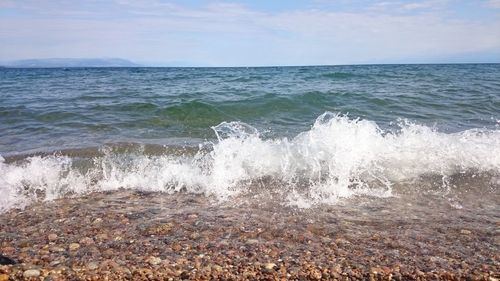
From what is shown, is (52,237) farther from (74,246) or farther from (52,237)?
(74,246)

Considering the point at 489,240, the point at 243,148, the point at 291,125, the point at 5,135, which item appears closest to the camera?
the point at 489,240

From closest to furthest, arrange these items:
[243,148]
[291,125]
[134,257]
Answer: [134,257], [243,148], [291,125]

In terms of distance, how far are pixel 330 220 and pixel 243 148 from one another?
229cm

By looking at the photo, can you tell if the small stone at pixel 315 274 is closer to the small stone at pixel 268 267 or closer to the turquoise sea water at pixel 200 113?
the small stone at pixel 268 267

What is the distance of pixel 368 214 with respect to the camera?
429cm

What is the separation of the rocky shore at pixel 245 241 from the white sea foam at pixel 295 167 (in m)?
0.46

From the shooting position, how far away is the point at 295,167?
5.88m

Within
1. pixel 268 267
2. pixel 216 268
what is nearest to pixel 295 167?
pixel 268 267

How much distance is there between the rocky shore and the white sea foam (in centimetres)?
46

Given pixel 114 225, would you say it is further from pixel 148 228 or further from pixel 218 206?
pixel 218 206

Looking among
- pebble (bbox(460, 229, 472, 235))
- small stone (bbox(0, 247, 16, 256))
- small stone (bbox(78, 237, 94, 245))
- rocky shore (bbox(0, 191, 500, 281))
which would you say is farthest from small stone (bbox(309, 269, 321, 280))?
small stone (bbox(0, 247, 16, 256))

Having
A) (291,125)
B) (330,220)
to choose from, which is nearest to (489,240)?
(330,220)

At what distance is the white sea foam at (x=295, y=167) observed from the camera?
5223 millimetres

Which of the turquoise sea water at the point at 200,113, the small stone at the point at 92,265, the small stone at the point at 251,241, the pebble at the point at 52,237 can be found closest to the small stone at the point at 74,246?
the pebble at the point at 52,237
